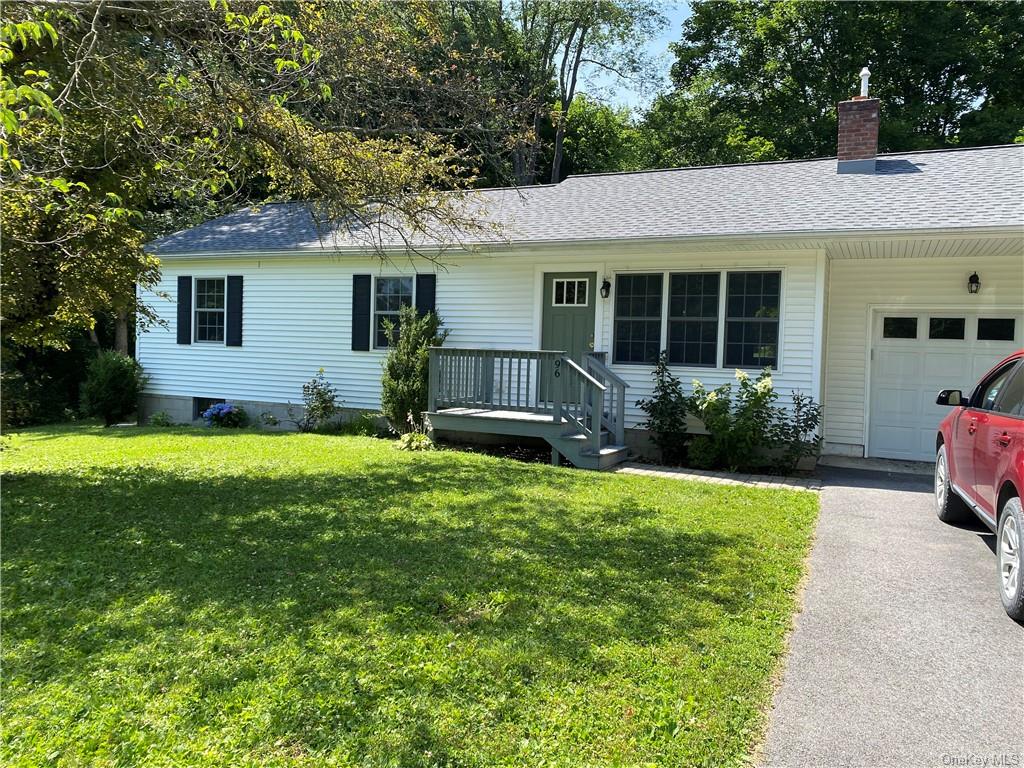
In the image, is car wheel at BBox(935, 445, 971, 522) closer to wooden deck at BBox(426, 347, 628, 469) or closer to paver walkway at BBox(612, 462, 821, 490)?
paver walkway at BBox(612, 462, 821, 490)

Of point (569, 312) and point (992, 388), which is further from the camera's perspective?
point (569, 312)

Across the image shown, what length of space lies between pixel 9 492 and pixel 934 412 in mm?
11629

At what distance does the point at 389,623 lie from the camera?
363 centimetres

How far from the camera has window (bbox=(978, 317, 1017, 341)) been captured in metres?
9.05

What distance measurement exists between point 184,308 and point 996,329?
14.3 meters

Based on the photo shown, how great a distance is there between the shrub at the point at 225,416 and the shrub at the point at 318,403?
52.6 inches

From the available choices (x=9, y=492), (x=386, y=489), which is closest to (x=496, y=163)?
(x=386, y=489)

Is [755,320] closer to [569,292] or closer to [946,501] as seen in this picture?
[569,292]

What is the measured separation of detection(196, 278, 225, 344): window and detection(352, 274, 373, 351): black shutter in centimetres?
330

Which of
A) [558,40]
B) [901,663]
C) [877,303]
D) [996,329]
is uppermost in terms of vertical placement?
[558,40]

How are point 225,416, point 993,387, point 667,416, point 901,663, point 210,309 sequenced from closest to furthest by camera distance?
1. point 901,663
2. point 993,387
3. point 667,416
4. point 225,416
5. point 210,309

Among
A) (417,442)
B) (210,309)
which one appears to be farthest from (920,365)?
(210,309)

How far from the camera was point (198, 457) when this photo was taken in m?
8.70

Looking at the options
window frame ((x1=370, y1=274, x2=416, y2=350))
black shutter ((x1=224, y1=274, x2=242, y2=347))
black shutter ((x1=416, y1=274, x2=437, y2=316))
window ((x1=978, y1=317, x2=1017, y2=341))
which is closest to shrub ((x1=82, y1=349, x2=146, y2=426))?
black shutter ((x1=224, y1=274, x2=242, y2=347))
